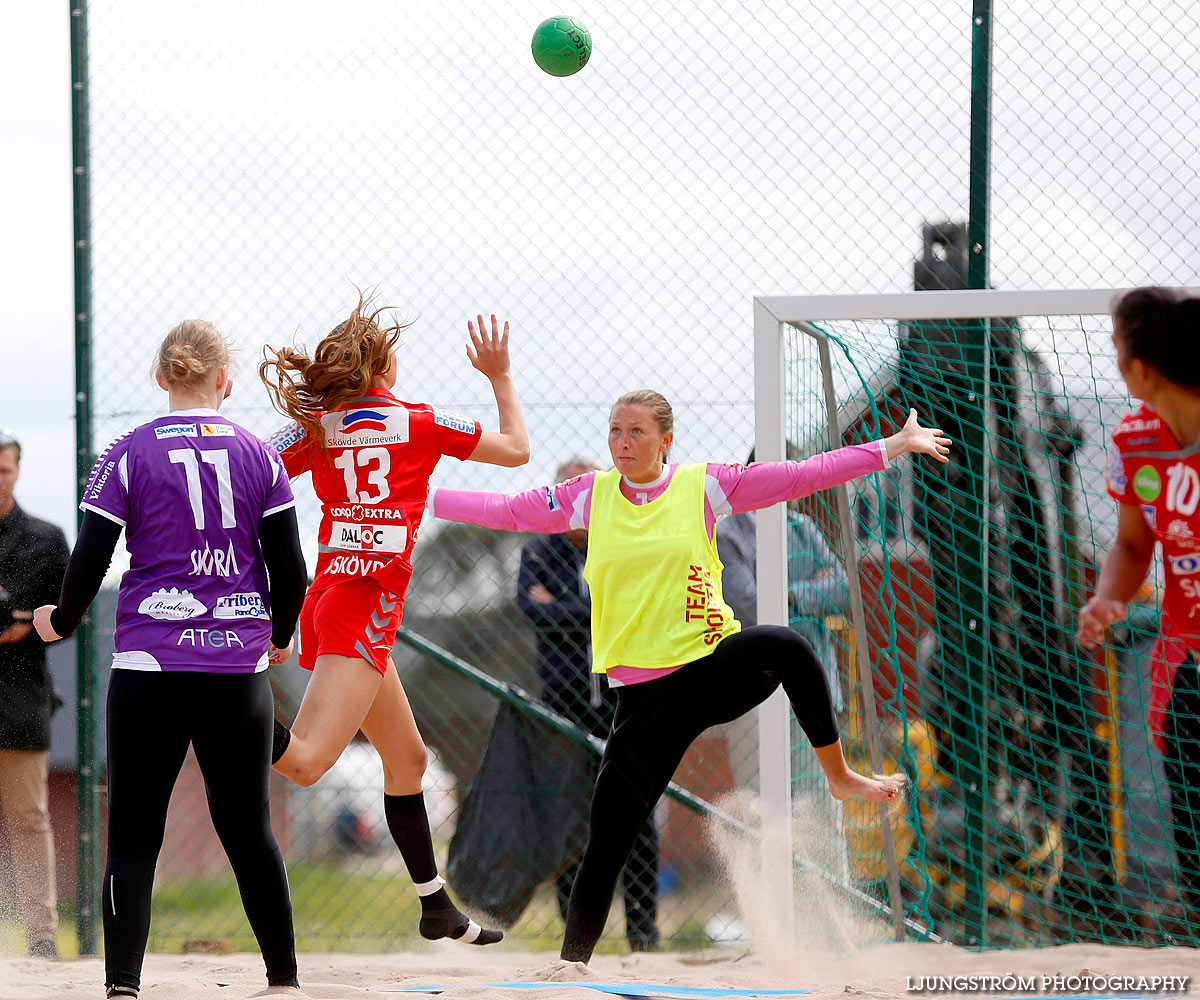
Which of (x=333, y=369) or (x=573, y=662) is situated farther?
(x=573, y=662)

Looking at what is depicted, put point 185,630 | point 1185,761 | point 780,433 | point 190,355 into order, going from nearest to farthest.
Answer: point 185,630
point 190,355
point 780,433
point 1185,761

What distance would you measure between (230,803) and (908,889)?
2731 millimetres

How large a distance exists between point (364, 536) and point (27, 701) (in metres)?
2.17

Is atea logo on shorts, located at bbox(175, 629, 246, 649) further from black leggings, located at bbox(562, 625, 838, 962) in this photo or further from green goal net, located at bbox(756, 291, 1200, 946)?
green goal net, located at bbox(756, 291, 1200, 946)

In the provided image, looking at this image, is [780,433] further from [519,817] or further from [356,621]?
[519,817]

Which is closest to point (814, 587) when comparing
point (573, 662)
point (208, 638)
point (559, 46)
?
point (573, 662)

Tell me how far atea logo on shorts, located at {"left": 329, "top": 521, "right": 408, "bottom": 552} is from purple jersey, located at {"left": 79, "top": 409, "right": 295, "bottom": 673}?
1.14 feet

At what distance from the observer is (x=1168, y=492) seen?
8.31 ft

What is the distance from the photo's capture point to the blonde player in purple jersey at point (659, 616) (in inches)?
131

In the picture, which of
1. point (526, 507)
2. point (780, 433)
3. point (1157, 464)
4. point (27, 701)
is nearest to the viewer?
point (1157, 464)

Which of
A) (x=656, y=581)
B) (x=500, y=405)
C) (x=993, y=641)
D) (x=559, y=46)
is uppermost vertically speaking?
(x=559, y=46)

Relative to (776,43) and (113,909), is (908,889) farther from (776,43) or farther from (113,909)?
(776,43)

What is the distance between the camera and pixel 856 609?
13.7 ft

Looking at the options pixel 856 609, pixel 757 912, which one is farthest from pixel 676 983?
pixel 856 609
